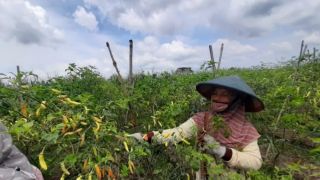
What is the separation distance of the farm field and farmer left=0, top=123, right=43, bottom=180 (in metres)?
0.08

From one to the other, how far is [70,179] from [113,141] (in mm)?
904

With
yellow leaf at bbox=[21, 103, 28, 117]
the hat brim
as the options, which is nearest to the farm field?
yellow leaf at bbox=[21, 103, 28, 117]

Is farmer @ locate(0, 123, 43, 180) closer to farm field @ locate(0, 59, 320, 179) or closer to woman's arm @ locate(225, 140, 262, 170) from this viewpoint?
farm field @ locate(0, 59, 320, 179)

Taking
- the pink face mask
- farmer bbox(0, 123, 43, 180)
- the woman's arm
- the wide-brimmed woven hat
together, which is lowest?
the woman's arm

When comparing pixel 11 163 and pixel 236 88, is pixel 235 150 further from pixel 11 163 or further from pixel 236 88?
pixel 11 163

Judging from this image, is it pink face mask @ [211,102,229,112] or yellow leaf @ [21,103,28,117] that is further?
pink face mask @ [211,102,229,112]

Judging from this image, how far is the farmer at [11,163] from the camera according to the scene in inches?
86.9

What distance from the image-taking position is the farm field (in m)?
2.15

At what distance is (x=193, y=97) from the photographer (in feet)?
13.1

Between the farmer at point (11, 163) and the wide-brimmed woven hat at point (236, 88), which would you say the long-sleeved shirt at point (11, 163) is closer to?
the farmer at point (11, 163)

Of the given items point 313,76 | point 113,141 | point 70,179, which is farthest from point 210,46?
point 113,141

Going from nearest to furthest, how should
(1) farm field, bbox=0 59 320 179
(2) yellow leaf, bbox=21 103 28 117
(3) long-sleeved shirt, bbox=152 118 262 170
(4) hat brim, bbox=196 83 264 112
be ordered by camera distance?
(1) farm field, bbox=0 59 320 179, (2) yellow leaf, bbox=21 103 28 117, (3) long-sleeved shirt, bbox=152 118 262 170, (4) hat brim, bbox=196 83 264 112

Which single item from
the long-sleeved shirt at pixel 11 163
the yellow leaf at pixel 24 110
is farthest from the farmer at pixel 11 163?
the yellow leaf at pixel 24 110

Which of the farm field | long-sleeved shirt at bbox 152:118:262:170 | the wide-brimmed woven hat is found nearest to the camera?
the farm field
